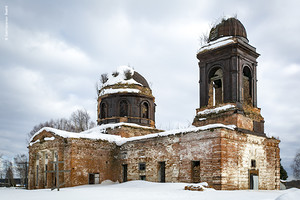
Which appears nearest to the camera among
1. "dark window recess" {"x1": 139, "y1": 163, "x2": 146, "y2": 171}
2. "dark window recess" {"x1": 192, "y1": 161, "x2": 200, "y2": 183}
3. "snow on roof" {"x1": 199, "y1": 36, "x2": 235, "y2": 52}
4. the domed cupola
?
"dark window recess" {"x1": 192, "y1": 161, "x2": 200, "y2": 183}

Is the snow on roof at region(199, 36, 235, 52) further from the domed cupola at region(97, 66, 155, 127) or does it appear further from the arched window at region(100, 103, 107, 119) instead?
the arched window at region(100, 103, 107, 119)

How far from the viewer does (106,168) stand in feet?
70.4

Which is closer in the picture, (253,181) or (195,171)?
(253,181)

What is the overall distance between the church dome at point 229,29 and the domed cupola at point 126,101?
787 cm

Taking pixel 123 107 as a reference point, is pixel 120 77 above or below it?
above

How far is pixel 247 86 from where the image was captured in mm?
19422

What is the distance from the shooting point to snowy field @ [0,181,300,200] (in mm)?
11119

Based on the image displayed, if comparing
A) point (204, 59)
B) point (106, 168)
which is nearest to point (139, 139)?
point (106, 168)

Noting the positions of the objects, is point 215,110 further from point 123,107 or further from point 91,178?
point 123,107

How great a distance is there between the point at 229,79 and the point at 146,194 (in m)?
8.45

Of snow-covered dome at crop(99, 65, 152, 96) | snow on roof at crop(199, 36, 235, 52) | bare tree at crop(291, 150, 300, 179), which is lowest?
bare tree at crop(291, 150, 300, 179)

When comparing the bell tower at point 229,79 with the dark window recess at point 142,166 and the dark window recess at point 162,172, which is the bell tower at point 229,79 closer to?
the dark window recess at point 162,172

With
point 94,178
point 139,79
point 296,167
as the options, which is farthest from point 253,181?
point 296,167

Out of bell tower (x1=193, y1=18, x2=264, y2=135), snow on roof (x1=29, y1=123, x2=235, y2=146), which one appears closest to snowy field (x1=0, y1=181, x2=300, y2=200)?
snow on roof (x1=29, y1=123, x2=235, y2=146)
